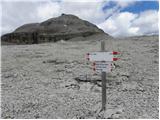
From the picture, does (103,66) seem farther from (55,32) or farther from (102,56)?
(55,32)

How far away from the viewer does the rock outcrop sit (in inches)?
2350

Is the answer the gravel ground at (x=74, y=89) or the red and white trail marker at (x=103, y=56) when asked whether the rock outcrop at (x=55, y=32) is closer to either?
the gravel ground at (x=74, y=89)

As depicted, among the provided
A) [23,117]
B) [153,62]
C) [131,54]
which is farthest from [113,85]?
[131,54]

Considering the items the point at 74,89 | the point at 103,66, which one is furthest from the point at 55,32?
the point at 103,66

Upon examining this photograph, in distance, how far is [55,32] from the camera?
65.2 meters

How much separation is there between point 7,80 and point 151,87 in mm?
4410

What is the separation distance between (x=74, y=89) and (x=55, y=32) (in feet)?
189

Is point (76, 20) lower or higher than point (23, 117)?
higher

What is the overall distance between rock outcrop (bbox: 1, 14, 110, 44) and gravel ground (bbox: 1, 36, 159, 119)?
46.5 m

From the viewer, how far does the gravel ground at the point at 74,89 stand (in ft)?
21.5

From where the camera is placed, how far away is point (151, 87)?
8.41m

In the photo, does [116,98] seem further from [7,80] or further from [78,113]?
[7,80]

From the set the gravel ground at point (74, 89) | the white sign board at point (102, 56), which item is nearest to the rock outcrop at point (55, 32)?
the gravel ground at point (74, 89)

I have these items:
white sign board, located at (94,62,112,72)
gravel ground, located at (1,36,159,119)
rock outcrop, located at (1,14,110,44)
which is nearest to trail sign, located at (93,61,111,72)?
white sign board, located at (94,62,112,72)
